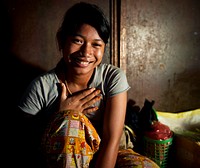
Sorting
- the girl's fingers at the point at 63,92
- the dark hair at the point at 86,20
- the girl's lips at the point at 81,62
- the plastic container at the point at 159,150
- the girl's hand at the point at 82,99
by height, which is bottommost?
the plastic container at the point at 159,150

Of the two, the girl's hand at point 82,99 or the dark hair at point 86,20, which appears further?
the girl's hand at point 82,99

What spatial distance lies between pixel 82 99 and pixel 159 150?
902mm

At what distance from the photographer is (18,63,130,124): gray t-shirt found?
5.45 feet

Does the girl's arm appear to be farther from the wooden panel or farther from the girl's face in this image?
the wooden panel

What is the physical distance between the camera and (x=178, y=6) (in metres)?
2.44

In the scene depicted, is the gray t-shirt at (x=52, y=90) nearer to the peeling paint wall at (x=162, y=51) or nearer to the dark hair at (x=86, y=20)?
the dark hair at (x=86, y=20)

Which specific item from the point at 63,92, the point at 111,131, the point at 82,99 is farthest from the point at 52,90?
the point at 111,131

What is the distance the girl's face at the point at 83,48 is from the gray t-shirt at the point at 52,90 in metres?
0.19

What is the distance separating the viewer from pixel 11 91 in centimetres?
215

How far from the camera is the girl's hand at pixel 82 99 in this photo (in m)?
1.67

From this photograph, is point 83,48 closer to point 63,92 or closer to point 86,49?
point 86,49

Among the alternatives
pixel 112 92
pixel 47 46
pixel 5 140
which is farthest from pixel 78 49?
pixel 5 140

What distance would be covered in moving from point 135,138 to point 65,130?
1001 millimetres

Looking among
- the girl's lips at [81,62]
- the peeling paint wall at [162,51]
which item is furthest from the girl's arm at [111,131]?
A: the peeling paint wall at [162,51]
